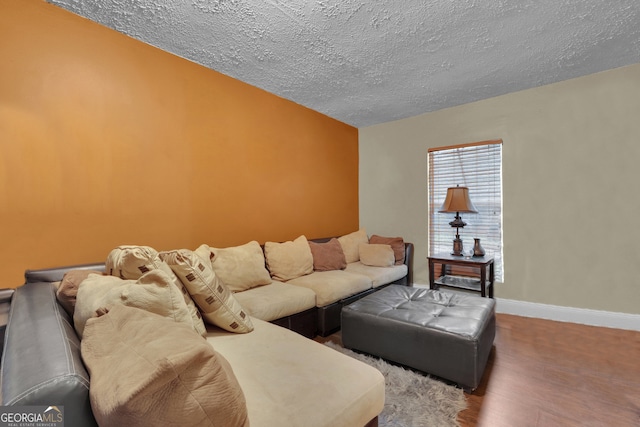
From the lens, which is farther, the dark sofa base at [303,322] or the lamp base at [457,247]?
the lamp base at [457,247]

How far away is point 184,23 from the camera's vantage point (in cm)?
208

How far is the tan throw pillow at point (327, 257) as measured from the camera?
3.32m

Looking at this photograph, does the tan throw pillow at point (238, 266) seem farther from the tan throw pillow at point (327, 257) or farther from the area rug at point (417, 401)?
the area rug at point (417, 401)

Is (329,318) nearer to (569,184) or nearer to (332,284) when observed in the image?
(332,284)

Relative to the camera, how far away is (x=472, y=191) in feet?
12.1

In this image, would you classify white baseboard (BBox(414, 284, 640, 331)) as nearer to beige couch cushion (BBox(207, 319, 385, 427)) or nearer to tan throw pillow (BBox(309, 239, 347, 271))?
tan throw pillow (BBox(309, 239, 347, 271))

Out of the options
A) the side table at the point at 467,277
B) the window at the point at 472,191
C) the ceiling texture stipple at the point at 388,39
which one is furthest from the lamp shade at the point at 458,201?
the ceiling texture stipple at the point at 388,39

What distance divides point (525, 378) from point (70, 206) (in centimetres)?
335

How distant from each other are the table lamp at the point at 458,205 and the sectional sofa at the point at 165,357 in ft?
7.48

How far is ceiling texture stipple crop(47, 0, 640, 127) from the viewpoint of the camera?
1927 millimetres

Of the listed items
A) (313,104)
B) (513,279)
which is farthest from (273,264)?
(513,279)

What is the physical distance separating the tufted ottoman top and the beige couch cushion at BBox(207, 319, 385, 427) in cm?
83

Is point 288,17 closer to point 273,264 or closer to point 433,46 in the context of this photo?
point 433,46

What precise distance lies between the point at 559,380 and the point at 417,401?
1053mm
